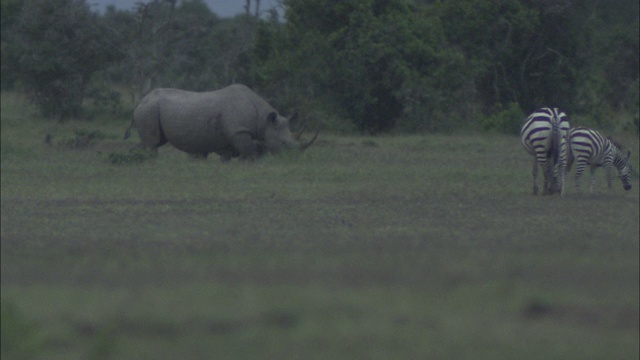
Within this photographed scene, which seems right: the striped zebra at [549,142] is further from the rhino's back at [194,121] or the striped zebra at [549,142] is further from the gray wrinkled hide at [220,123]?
the rhino's back at [194,121]

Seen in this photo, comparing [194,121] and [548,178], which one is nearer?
[548,178]

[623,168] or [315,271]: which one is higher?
[315,271]

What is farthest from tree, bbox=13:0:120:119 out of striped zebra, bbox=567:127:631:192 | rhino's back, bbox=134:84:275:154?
striped zebra, bbox=567:127:631:192

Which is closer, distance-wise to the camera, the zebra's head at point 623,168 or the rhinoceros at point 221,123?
the zebra's head at point 623,168

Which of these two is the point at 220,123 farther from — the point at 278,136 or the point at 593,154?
the point at 593,154

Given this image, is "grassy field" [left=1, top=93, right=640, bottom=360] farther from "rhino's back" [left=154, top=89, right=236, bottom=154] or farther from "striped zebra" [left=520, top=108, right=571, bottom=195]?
"rhino's back" [left=154, top=89, right=236, bottom=154]

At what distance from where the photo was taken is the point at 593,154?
42.6 ft

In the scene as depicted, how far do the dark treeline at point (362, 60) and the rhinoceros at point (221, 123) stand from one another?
18.6 feet

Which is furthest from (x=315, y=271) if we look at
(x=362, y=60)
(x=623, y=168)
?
(x=362, y=60)

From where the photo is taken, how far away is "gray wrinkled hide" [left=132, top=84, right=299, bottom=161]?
1700cm

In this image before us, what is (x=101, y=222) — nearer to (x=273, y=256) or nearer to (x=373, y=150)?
(x=273, y=256)

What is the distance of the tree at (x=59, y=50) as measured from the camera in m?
25.7

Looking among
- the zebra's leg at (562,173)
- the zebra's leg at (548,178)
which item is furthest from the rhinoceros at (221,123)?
the zebra's leg at (562,173)

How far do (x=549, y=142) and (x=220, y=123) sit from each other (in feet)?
21.0
